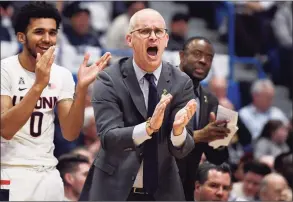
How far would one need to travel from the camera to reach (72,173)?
7.37 meters

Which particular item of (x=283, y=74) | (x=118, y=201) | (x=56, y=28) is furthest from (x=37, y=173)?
(x=283, y=74)

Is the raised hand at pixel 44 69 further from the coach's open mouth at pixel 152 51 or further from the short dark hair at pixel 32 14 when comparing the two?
the coach's open mouth at pixel 152 51

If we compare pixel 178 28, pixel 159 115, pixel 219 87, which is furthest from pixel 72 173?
pixel 178 28

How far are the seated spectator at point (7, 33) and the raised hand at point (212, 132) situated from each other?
376 centimetres

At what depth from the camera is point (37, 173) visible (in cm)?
527

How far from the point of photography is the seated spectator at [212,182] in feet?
22.7

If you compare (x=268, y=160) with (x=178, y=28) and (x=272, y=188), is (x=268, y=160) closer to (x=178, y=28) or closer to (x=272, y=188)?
(x=272, y=188)

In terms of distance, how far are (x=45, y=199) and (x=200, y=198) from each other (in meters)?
1.89

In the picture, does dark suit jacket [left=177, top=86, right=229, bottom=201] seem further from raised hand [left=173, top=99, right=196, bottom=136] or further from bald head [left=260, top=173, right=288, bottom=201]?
bald head [left=260, top=173, right=288, bottom=201]

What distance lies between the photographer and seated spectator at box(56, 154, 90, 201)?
7.37 m

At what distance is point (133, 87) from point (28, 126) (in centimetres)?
68

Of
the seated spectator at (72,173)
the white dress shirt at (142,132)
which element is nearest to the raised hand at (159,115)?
the white dress shirt at (142,132)

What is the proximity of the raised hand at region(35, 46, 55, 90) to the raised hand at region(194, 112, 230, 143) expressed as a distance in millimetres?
1283

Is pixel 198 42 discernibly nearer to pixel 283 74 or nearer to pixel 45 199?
pixel 45 199
